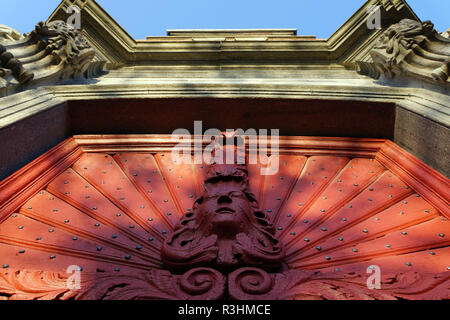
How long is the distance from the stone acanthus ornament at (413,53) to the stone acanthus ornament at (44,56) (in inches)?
154

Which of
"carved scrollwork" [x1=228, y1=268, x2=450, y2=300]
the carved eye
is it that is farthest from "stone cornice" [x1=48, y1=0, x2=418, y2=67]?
"carved scrollwork" [x1=228, y1=268, x2=450, y2=300]

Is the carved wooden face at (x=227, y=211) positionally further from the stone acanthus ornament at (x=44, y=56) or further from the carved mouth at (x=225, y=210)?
the stone acanthus ornament at (x=44, y=56)

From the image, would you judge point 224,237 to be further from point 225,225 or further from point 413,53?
point 413,53

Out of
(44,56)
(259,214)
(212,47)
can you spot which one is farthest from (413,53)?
(44,56)

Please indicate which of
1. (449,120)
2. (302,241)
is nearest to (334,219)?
(302,241)

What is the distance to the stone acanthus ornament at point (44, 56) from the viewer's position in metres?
3.35

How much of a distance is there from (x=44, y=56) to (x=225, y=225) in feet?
10.8

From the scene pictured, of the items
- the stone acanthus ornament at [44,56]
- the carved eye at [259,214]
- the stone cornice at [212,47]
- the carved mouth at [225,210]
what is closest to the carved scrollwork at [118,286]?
the carved mouth at [225,210]

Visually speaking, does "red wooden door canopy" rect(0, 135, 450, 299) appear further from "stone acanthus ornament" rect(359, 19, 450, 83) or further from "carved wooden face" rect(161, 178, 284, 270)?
"stone acanthus ornament" rect(359, 19, 450, 83)

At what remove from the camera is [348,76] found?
5.10 m

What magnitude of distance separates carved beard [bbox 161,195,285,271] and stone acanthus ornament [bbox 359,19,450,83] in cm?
236

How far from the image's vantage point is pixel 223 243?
2.29 m
